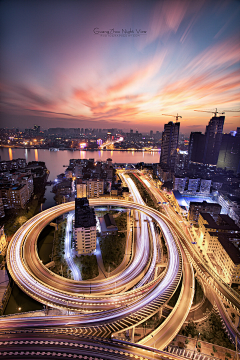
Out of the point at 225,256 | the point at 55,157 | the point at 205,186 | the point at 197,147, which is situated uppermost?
the point at 197,147

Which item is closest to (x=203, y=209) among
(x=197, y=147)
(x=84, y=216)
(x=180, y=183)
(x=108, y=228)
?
(x=180, y=183)

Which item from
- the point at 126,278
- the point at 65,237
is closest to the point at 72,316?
the point at 126,278

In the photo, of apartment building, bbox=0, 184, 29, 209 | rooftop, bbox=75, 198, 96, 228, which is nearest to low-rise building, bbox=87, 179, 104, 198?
rooftop, bbox=75, 198, 96, 228

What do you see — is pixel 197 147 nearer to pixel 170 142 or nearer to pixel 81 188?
pixel 170 142

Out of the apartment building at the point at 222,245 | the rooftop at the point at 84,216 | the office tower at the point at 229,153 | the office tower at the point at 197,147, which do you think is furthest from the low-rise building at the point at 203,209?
the office tower at the point at 197,147

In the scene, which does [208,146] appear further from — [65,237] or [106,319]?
[106,319]

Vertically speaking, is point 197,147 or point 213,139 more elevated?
point 213,139

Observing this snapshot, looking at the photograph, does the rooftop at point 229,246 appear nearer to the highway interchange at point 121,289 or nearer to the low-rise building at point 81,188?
the highway interchange at point 121,289

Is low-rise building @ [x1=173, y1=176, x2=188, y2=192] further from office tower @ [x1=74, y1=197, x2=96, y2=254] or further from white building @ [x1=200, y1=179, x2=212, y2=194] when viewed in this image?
office tower @ [x1=74, y1=197, x2=96, y2=254]
